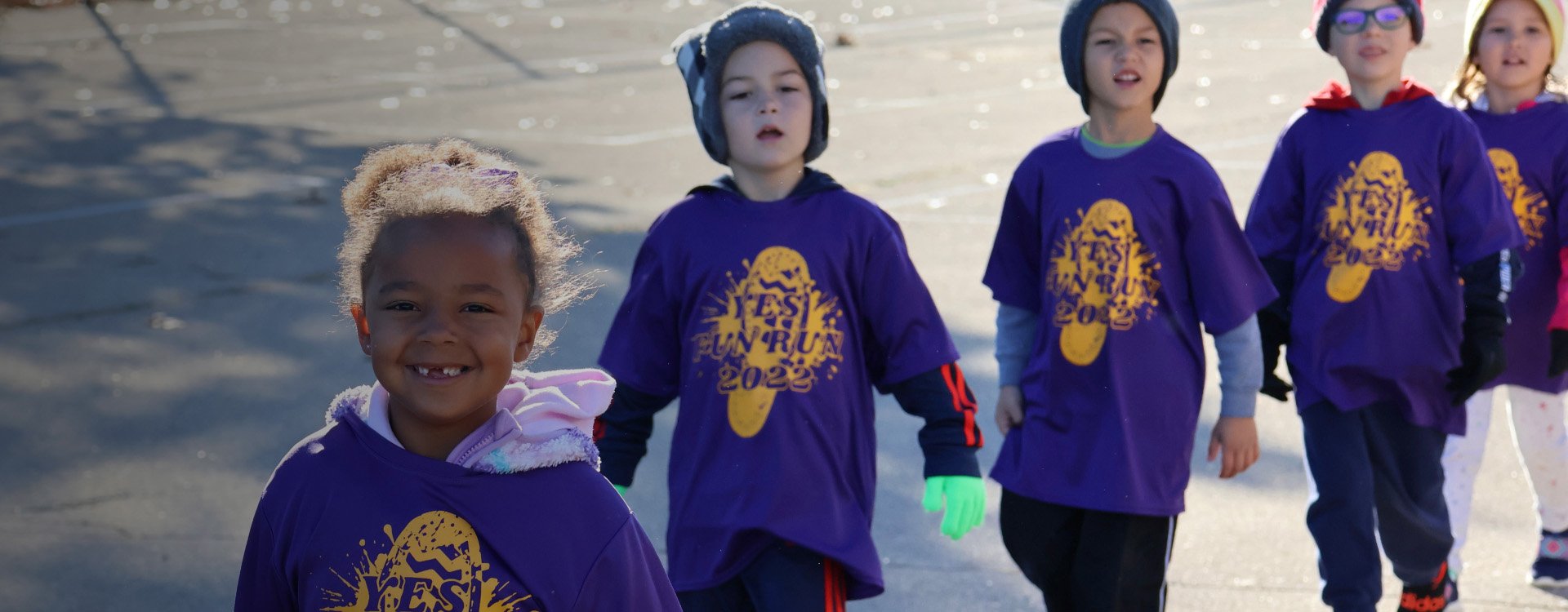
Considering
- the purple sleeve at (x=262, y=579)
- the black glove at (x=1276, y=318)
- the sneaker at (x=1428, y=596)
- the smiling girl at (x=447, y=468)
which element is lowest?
the sneaker at (x=1428, y=596)

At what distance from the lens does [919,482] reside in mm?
5723

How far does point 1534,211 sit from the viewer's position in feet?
15.6

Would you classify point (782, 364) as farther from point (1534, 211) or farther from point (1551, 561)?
point (1551, 561)

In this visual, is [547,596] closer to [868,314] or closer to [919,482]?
[868,314]

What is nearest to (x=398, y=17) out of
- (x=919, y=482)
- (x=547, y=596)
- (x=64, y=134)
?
(x=64, y=134)

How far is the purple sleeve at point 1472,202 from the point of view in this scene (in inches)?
164

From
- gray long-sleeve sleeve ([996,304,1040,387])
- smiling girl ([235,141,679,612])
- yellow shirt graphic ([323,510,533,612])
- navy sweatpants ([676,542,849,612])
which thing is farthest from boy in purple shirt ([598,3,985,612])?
yellow shirt graphic ([323,510,533,612])

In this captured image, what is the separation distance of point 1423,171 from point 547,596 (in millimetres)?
2842

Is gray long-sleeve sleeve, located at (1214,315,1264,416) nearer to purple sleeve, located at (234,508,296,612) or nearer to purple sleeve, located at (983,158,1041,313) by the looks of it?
purple sleeve, located at (983,158,1041,313)

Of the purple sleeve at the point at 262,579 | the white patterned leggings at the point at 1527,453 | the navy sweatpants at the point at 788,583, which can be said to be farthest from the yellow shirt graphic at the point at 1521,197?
the purple sleeve at the point at 262,579

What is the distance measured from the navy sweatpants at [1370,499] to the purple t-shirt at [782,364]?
1311 millimetres

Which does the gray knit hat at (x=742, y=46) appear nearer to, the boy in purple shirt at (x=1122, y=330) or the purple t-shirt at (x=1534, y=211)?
the boy in purple shirt at (x=1122, y=330)

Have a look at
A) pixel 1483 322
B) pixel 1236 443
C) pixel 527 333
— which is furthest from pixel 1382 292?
pixel 527 333

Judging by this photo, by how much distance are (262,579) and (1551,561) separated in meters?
3.91
